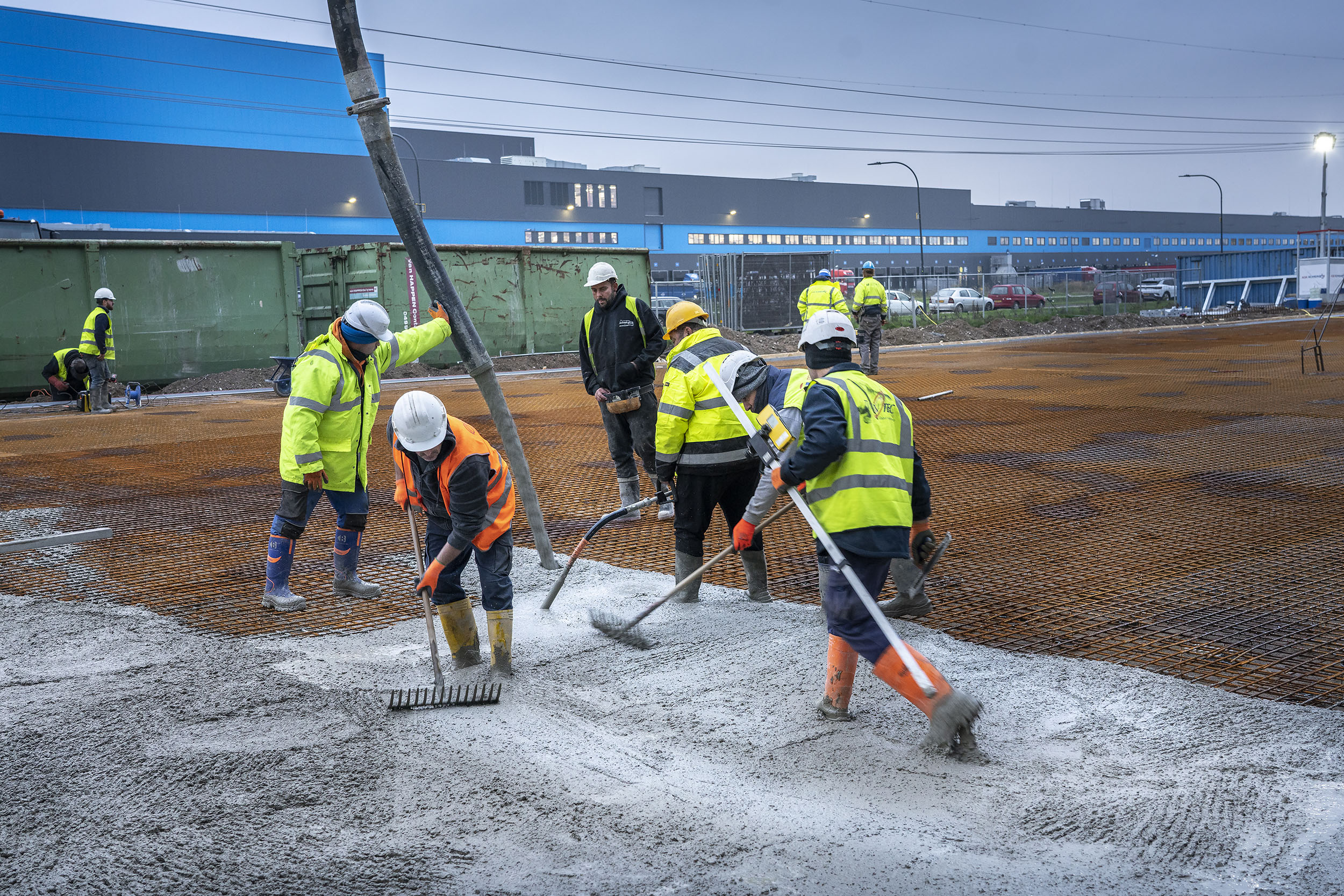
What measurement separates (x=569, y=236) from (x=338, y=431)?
187 ft

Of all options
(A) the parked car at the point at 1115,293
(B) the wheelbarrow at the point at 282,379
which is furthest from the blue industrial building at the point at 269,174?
(A) the parked car at the point at 1115,293

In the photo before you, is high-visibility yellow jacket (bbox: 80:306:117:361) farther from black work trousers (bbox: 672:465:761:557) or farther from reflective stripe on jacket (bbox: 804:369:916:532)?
reflective stripe on jacket (bbox: 804:369:916:532)

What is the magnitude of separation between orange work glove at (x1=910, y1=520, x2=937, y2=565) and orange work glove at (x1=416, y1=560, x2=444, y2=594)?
89.7 inches

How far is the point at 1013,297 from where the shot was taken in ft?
154

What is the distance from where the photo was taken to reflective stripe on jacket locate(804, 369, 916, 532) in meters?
3.78

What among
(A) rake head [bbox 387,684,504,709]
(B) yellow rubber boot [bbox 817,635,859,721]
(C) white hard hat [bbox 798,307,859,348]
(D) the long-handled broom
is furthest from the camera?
(D) the long-handled broom

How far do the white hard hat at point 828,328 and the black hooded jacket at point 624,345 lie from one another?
11.5 feet

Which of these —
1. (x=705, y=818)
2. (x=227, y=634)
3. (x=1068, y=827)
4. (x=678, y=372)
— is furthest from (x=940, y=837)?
(x=227, y=634)

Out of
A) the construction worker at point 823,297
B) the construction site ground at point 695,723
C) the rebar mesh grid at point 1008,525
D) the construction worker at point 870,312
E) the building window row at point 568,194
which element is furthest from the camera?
the building window row at point 568,194

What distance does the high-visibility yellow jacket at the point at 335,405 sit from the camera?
220 inches

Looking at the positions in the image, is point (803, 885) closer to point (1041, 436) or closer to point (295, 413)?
point (295, 413)

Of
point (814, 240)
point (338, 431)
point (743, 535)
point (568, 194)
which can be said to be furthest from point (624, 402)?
point (814, 240)

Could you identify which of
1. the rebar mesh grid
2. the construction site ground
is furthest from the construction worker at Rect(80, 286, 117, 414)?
the construction site ground

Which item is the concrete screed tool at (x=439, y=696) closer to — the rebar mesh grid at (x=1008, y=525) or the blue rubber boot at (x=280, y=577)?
the rebar mesh grid at (x=1008, y=525)
